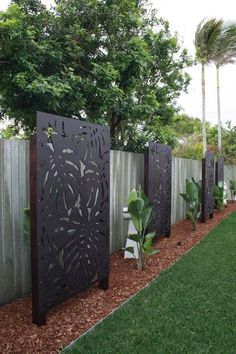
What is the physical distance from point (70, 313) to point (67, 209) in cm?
98

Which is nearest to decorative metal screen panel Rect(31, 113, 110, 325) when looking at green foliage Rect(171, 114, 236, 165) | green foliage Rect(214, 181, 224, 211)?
green foliage Rect(214, 181, 224, 211)

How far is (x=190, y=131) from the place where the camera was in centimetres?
2802

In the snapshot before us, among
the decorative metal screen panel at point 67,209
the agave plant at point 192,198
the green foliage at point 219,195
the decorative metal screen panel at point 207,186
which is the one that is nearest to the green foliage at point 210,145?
the green foliage at point 219,195

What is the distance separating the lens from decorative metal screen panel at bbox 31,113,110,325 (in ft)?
9.18

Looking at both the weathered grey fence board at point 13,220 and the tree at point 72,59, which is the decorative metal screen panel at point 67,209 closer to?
the weathered grey fence board at point 13,220

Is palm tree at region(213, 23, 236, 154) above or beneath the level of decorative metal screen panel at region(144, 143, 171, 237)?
above

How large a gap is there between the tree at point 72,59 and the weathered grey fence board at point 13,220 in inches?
137

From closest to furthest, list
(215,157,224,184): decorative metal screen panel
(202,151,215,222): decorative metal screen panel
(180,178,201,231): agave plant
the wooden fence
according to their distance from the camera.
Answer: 1. the wooden fence
2. (180,178,201,231): agave plant
3. (202,151,215,222): decorative metal screen panel
4. (215,157,224,184): decorative metal screen panel

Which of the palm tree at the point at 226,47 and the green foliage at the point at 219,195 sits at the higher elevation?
the palm tree at the point at 226,47

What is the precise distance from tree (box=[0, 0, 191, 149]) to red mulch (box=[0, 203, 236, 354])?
378cm

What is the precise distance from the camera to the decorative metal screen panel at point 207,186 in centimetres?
838

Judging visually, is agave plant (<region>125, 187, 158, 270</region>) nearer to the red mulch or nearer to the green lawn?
the red mulch

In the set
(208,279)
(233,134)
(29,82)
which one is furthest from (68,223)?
(233,134)

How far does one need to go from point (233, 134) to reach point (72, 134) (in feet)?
62.8
